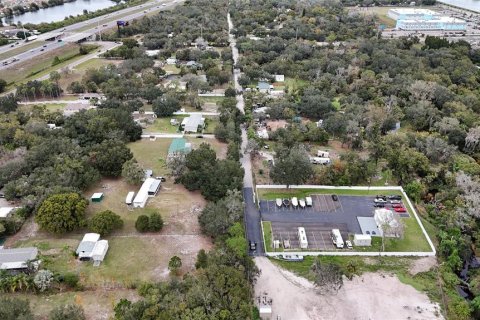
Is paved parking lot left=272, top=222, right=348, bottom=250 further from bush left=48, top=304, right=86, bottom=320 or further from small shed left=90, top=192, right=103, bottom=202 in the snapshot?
small shed left=90, top=192, right=103, bottom=202

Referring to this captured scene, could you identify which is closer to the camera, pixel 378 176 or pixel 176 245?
pixel 176 245

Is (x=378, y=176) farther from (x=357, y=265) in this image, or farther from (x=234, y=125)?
(x=234, y=125)

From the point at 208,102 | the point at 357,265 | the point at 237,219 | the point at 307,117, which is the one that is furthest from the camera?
the point at 208,102

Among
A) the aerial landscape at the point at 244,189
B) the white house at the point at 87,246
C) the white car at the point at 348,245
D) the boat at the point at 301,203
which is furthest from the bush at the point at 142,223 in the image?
the white car at the point at 348,245

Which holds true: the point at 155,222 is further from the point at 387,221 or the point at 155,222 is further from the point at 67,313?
the point at 387,221

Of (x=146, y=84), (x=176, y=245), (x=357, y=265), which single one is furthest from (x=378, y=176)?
(x=146, y=84)

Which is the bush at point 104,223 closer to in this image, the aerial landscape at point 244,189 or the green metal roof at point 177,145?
the aerial landscape at point 244,189
